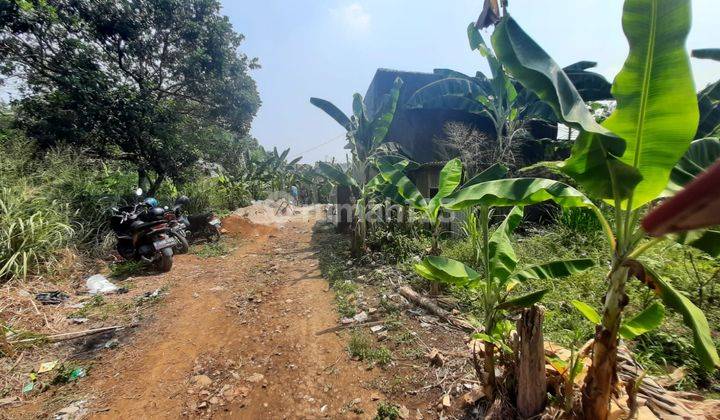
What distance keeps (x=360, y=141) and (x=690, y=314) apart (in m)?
6.70

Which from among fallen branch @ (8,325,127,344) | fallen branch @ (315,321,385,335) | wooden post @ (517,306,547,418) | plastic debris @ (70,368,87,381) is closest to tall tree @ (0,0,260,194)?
fallen branch @ (8,325,127,344)

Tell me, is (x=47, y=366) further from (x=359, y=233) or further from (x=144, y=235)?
(x=359, y=233)

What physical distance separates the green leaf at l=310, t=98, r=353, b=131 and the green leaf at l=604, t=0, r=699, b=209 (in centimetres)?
644

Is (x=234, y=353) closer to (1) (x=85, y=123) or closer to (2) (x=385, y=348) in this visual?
(2) (x=385, y=348)

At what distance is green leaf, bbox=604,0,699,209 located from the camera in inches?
56.9

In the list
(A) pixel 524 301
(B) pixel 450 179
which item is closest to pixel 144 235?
(B) pixel 450 179

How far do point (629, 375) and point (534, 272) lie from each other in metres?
1.02

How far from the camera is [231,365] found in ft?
9.53

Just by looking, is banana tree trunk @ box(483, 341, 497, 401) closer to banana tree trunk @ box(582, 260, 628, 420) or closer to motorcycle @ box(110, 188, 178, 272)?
banana tree trunk @ box(582, 260, 628, 420)

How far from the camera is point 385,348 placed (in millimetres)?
2984

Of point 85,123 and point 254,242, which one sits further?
point 254,242

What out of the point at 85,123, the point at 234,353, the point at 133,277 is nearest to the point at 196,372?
the point at 234,353

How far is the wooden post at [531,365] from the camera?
5.77 feet

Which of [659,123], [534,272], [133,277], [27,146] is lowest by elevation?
[133,277]
